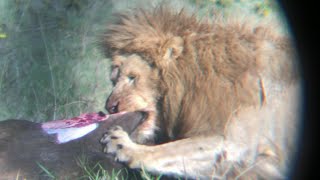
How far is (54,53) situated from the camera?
6.04 meters

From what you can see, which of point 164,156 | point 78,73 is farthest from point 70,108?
point 164,156

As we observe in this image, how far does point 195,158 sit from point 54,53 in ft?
8.80

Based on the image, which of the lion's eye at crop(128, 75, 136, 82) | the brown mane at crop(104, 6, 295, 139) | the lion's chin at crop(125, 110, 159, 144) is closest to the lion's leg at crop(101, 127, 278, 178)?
the brown mane at crop(104, 6, 295, 139)

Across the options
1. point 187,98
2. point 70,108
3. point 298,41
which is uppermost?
point 298,41

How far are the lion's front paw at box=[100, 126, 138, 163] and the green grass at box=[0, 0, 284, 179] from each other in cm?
165

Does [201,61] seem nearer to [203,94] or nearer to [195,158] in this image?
[203,94]

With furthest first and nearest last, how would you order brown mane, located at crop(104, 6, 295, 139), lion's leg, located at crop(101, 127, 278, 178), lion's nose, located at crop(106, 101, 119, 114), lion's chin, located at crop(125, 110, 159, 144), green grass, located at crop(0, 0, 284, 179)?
green grass, located at crop(0, 0, 284, 179), lion's nose, located at crop(106, 101, 119, 114), lion's chin, located at crop(125, 110, 159, 144), brown mane, located at crop(104, 6, 295, 139), lion's leg, located at crop(101, 127, 278, 178)

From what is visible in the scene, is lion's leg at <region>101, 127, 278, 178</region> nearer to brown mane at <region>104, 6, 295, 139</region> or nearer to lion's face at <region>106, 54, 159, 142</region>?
brown mane at <region>104, 6, 295, 139</region>

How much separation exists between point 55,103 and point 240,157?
89.2 inches

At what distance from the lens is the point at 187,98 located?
3.99 m

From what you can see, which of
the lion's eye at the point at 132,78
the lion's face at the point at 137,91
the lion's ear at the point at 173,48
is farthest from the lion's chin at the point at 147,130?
the lion's ear at the point at 173,48

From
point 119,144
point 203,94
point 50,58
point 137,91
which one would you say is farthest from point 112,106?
point 50,58

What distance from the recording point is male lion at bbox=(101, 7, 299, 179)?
3.68 metres

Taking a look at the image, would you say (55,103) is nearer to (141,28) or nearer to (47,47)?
(47,47)
